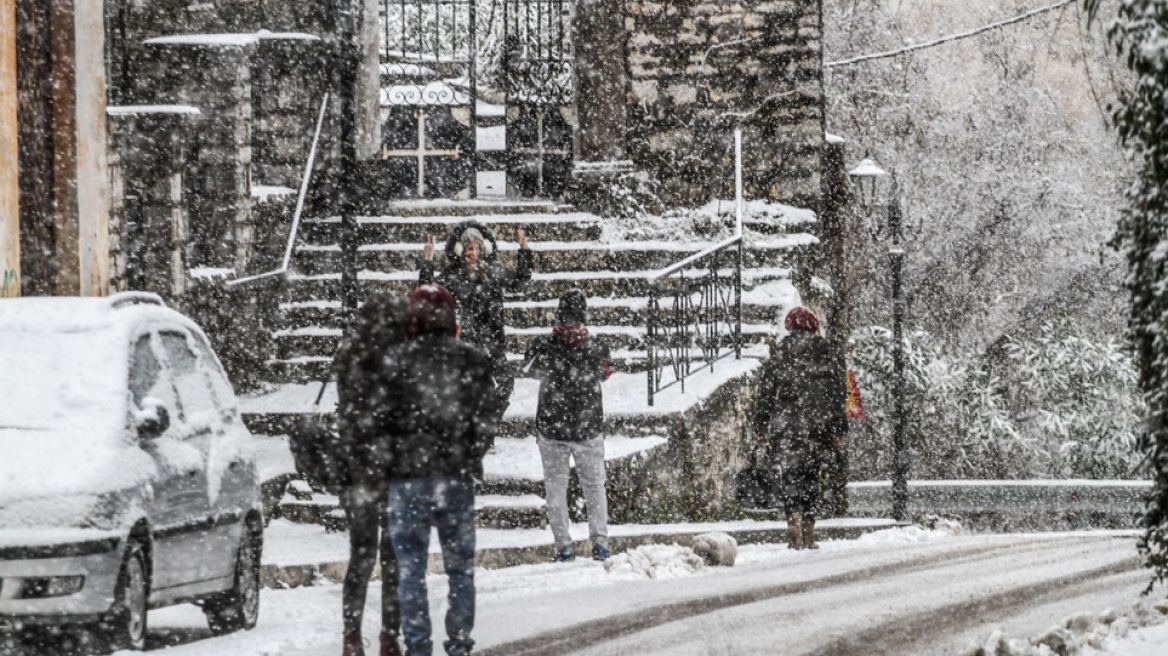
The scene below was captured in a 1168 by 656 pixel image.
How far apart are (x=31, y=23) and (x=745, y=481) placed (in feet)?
20.1

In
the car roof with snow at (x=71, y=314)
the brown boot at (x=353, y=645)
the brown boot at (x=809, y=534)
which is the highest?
the car roof with snow at (x=71, y=314)

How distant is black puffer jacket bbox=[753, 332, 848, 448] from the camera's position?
12.0 meters

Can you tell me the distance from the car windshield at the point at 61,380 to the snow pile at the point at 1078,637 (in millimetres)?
3850

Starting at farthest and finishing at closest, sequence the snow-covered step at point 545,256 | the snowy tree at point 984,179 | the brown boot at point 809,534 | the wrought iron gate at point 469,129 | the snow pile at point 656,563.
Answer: the snowy tree at point 984,179, the wrought iron gate at point 469,129, the snow-covered step at point 545,256, the brown boot at point 809,534, the snow pile at point 656,563

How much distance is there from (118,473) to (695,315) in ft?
28.1

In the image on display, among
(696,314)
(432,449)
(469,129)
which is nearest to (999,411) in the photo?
(469,129)

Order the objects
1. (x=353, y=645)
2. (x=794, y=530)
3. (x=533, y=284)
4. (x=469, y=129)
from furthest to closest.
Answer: (x=469, y=129)
(x=533, y=284)
(x=794, y=530)
(x=353, y=645)

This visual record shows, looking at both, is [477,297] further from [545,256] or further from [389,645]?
[545,256]

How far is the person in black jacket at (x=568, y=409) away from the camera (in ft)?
34.7

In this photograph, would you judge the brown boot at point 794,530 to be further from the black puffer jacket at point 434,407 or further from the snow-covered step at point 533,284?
the black puffer jacket at point 434,407

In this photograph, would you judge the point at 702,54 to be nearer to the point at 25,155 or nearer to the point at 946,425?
the point at 25,155

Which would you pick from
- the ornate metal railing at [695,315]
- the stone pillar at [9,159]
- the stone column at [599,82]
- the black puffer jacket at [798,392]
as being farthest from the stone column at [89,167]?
the stone column at [599,82]

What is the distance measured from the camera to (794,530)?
1209cm

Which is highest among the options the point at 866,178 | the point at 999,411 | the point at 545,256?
the point at 866,178
